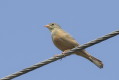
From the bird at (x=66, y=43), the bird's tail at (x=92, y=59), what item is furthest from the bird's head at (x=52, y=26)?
the bird's tail at (x=92, y=59)

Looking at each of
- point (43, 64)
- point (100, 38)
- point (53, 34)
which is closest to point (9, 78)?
point (43, 64)

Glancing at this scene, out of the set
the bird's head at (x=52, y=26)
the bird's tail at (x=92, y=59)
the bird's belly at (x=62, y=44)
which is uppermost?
the bird's head at (x=52, y=26)

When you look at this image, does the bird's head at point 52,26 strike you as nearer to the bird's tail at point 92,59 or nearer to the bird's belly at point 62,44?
the bird's belly at point 62,44

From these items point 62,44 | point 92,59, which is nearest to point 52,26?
point 62,44

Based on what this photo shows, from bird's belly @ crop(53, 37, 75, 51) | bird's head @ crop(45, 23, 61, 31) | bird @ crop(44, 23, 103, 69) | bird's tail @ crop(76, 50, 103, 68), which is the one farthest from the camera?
bird's head @ crop(45, 23, 61, 31)

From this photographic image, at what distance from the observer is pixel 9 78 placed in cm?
646

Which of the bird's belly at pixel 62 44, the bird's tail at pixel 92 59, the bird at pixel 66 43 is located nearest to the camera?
the bird's tail at pixel 92 59

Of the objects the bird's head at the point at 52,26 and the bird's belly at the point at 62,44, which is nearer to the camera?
the bird's belly at the point at 62,44

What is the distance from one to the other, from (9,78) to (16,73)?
14cm

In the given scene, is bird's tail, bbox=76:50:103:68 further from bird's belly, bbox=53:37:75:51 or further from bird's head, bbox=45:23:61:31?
bird's head, bbox=45:23:61:31

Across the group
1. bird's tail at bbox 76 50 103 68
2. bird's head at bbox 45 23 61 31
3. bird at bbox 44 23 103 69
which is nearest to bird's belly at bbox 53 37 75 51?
bird at bbox 44 23 103 69

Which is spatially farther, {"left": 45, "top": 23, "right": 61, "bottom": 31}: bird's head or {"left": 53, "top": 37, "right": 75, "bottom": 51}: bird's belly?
{"left": 45, "top": 23, "right": 61, "bottom": 31}: bird's head

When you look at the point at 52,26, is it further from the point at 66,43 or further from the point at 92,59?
the point at 92,59

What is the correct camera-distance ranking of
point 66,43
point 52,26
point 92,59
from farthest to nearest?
1. point 52,26
2. point 66,43
3. point 92,59
